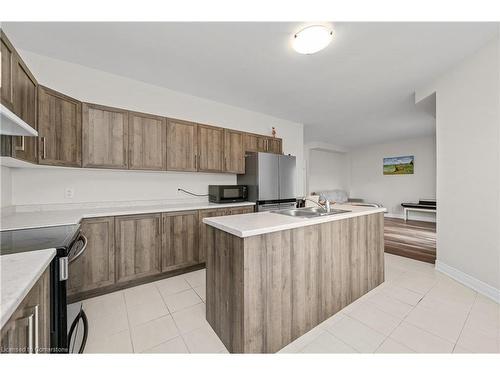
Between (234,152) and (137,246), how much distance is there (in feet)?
6.52

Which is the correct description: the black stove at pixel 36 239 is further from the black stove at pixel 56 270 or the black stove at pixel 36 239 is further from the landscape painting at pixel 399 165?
the landscape painting at pixel 399 165

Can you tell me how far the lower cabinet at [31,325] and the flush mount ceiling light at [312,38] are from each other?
246cm

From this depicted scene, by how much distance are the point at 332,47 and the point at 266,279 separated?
7.59 ft

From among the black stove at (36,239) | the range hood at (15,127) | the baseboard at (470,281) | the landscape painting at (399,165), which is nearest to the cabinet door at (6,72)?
the range hood at (15,127)

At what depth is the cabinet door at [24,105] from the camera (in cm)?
149

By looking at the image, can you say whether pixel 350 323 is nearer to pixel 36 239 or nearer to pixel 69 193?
pixel 36 239

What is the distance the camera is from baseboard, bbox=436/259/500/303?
6.60ft

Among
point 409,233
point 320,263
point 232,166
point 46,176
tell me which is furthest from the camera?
point 409,233

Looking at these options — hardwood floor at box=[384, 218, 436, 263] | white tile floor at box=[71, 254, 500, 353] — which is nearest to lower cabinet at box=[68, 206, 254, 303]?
white tile floor at box=[71, 254, 500, 353]

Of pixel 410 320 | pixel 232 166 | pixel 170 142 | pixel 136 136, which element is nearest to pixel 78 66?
pixel 136 136

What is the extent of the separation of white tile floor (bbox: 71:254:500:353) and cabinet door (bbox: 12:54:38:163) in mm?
1488

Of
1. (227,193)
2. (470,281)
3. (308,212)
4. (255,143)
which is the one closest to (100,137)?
(227,193)
